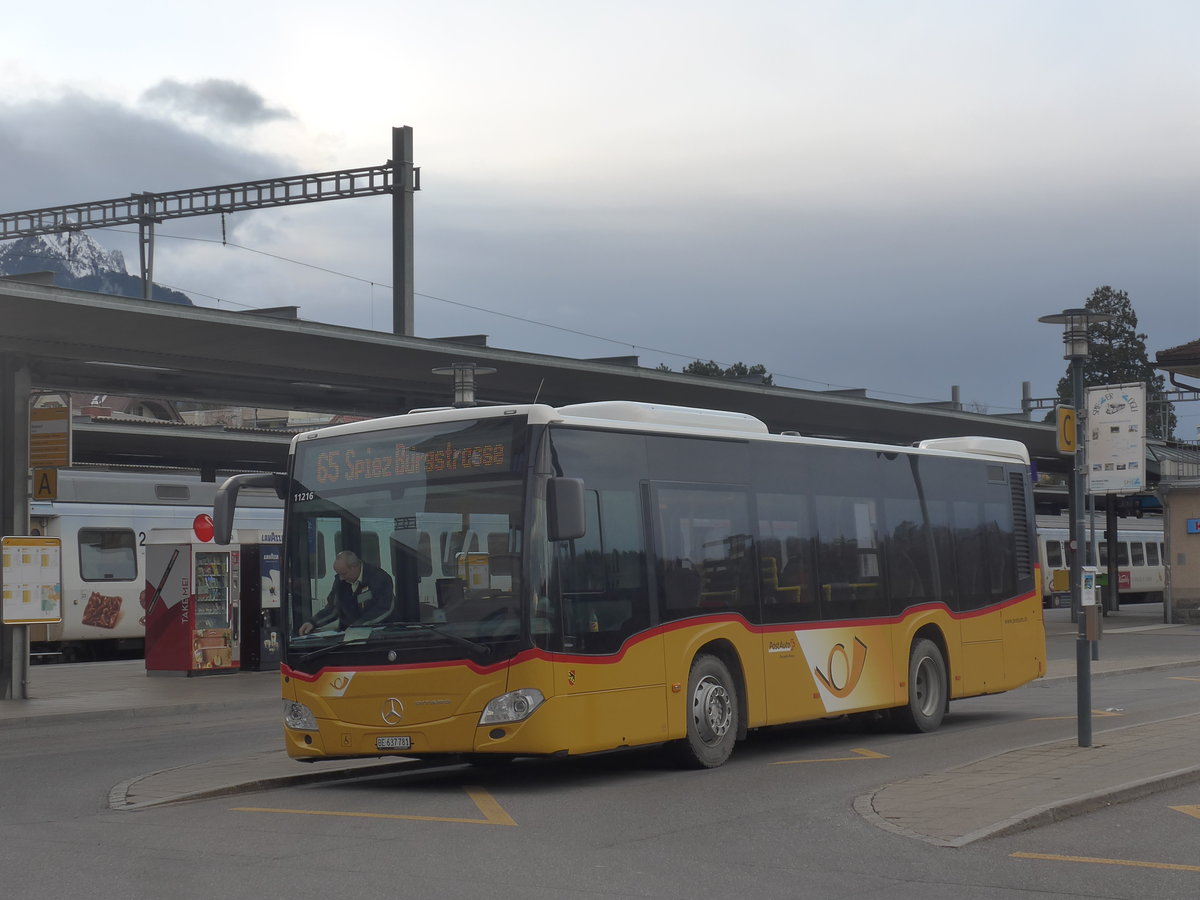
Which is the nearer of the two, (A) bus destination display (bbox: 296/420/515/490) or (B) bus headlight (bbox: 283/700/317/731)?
(A) bus destination display (bbox: 296/420/515/490)

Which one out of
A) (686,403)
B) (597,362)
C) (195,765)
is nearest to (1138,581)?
(686,403)

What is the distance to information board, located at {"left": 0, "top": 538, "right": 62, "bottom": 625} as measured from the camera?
71.1 ft

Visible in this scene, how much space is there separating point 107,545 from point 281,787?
22.3 m

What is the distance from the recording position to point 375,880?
307 inches

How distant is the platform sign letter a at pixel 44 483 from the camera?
75.8 feet

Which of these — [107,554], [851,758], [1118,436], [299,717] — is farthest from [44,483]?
[1118,436]

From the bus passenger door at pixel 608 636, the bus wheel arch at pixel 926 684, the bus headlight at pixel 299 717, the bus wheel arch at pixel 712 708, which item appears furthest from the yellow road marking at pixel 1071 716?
the bus headlight at pixel 299 717

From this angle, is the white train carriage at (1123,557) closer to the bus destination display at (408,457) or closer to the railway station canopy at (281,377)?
the railway station canopy at (281,377)

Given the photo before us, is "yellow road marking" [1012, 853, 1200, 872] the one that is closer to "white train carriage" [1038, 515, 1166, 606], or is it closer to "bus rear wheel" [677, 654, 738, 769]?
"bus rear wheel" [677, 654, 738, 769]

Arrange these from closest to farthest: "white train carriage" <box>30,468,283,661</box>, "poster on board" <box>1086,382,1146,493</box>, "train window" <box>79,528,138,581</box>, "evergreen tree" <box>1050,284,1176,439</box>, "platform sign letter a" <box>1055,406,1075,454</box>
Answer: "platform sign letter a" <box>1055,406,1075,454</box> → "poster on board" <box>1086,382,1146,493</box> → "white train carriage" <box>30,468,283,661</box> → "train window" <box>79,528,138,581</box> → "evergreen tree" <box>1050,284,1176,439</box>

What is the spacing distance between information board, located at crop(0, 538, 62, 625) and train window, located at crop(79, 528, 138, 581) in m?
10.7

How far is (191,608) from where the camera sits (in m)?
27.1

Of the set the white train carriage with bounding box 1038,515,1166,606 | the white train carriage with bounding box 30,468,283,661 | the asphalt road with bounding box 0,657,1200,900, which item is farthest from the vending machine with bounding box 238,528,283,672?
the white train carriage with bounding box 1038,515,1166,606

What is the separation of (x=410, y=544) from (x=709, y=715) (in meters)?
2.93
